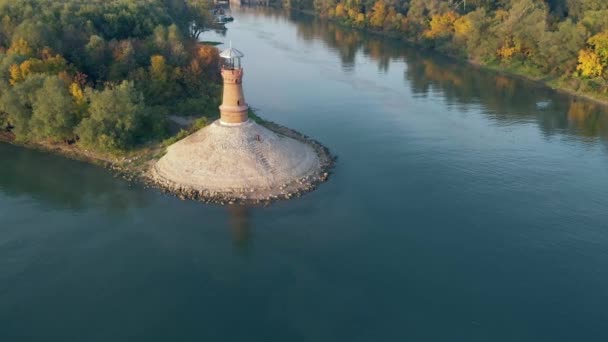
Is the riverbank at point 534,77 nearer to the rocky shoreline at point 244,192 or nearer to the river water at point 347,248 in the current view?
the river water at point 347,248

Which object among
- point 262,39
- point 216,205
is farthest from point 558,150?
point 262,39

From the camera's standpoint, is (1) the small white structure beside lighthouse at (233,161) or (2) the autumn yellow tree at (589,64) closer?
(1) the small white structure beside lighthouse at (233,161)

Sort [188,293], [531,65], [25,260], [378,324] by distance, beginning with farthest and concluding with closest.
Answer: [531,65]
[25,260]
[188,293]
[378,324]

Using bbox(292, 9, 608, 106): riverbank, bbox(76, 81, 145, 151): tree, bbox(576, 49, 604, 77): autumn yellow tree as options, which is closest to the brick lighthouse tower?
bbox(76, 81, 145, 151): tree

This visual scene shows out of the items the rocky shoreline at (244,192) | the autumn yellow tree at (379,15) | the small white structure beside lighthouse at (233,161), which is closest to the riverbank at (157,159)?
the rocky shoreline at (244,192)

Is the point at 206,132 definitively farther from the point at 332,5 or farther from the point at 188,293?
the point at 332,5

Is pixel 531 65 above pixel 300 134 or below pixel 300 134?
above
